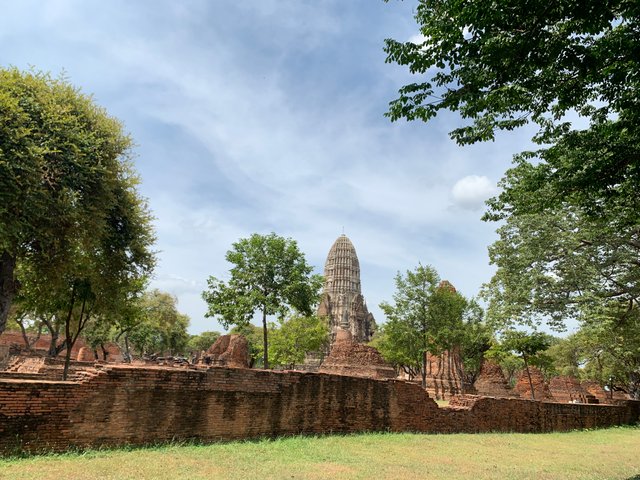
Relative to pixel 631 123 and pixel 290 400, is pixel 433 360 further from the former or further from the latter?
pixel 631 123

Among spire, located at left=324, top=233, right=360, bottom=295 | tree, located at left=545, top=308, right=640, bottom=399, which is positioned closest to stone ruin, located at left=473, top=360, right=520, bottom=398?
tree, located at left=545, top=308, right=640, bottom=399

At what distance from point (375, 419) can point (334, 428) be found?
151cm

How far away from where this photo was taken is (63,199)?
39.3 feet

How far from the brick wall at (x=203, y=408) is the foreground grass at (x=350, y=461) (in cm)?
36

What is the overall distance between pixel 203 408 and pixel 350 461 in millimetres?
3001

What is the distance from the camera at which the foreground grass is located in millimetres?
6168

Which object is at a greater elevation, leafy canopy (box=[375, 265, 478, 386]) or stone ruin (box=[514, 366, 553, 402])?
leafy canopy (box=[375, 265, 478, 386])

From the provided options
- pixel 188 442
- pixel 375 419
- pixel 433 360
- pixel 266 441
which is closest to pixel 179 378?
pixel 188 442

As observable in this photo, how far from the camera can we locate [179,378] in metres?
8.36

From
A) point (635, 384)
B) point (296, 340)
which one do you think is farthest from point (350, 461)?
point (296, 340)

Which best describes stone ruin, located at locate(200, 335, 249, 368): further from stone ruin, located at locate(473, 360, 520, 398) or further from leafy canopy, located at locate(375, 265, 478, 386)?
stone ruin, located at locate(473, 360, 520, 398)

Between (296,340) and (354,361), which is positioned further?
(296,340)

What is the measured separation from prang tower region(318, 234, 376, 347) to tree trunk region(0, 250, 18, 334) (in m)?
61.3

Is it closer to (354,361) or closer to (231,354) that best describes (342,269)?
(231,354)
